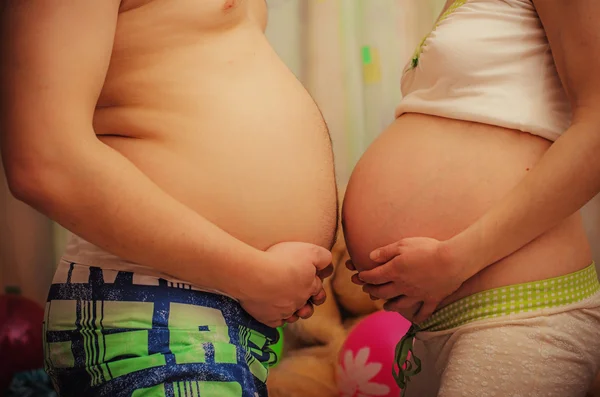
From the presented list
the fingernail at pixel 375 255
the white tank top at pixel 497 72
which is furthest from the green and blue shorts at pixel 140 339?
the white tank top at pixel 497 72

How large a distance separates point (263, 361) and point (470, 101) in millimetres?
446

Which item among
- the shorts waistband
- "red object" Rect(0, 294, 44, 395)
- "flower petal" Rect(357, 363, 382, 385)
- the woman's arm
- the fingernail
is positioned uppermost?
the woman's arm

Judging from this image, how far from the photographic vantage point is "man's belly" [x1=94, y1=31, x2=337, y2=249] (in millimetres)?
669

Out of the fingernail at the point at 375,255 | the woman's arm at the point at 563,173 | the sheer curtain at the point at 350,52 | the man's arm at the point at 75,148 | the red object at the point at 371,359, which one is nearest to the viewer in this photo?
the man's arm at the point at 75,148

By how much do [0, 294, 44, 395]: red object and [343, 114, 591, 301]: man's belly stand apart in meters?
0.85

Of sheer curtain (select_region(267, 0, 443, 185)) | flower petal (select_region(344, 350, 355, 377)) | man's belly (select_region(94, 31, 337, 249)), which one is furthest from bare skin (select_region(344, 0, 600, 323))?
sheer curtain (select_region(267, 0, 443, 185))

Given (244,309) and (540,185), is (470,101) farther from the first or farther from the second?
(244,309)

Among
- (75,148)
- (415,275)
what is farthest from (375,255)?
(75,148)

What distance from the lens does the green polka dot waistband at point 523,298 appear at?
68 cm

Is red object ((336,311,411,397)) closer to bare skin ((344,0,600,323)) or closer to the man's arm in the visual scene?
bare skin ((344,0,600,323))

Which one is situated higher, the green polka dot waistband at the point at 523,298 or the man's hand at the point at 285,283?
the man's hand at the point at 285,283

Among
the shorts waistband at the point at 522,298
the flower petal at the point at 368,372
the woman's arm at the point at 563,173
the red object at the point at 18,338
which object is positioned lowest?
the flower petal at the point at 368,372

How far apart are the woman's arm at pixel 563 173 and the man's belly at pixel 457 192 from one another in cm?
3

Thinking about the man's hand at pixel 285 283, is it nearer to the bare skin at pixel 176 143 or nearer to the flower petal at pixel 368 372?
the bare skin at pixel 176 143
